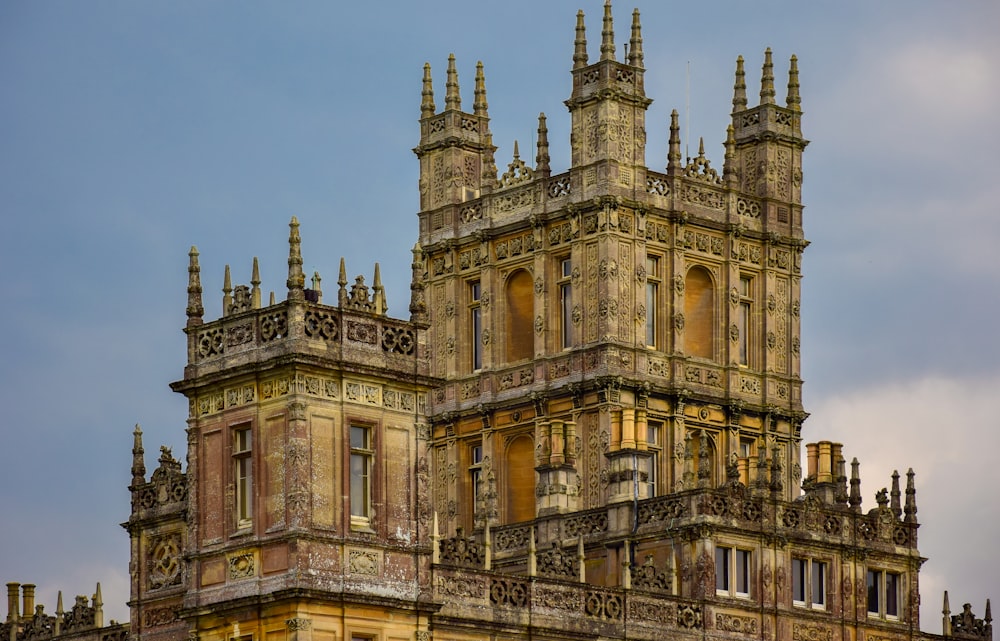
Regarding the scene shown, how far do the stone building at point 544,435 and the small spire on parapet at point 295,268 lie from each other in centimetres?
9

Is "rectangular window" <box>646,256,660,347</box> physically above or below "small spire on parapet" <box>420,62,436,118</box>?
below

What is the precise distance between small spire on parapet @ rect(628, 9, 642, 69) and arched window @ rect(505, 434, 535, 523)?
14.5 m

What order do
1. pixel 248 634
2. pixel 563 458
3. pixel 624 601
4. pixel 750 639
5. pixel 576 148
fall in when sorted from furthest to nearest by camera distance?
1. pixel 576 148
2. pixel 563 458
3. pixel 750 639
4. pixel 624 601
5. pixel 248 634

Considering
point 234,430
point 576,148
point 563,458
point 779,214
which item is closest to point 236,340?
point 234,430

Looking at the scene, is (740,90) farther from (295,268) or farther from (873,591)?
(295,268)

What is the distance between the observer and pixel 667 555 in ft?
297

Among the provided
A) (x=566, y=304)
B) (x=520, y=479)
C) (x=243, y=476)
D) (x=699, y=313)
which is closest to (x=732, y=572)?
(x=520, y=479)

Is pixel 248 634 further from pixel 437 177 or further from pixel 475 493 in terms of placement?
pixel 437 177

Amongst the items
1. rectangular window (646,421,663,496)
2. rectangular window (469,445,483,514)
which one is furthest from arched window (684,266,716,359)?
rectangular window (469,445,483,514)

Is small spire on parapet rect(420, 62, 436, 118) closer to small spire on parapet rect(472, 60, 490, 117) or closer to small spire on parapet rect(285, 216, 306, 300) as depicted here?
small spire on parapet rect(472, 60, 490, 117)

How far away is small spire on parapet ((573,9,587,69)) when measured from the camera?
10325 centimetres

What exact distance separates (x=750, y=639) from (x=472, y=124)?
2659 cm

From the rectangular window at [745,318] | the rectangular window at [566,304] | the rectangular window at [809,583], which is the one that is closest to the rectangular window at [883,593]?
the rectangular window at [809,583]

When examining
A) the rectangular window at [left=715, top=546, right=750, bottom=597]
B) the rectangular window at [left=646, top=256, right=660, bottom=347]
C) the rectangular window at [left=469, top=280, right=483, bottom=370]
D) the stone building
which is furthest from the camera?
the rectangular window at [left=469, top=280, right=483, bottom=370]
